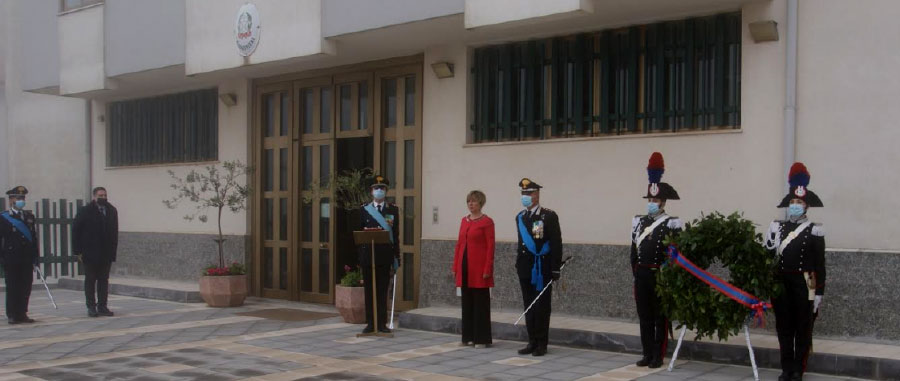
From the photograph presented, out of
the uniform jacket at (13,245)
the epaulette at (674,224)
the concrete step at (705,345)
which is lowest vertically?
the concrete step at (705,345)

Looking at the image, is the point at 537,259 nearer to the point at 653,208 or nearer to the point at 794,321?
the point at 653,208

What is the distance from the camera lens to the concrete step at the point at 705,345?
27.7 ft

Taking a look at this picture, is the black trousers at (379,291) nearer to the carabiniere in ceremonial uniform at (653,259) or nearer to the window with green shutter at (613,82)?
the window with green shutter at (613,82)

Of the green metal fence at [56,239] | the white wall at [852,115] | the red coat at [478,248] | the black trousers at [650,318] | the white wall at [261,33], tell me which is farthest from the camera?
the green metal fence at [56,239]

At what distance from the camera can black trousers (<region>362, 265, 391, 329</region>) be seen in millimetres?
11539

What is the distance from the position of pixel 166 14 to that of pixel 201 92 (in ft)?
5.99

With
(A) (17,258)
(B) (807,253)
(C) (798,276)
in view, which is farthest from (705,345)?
(A) (17,258)

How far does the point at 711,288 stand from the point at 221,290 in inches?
343

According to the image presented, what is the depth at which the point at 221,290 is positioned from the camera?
578 inches

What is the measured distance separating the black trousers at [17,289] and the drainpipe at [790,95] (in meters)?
10.2

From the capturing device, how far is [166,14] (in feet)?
52.7

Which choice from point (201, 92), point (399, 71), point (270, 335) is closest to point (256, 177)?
point (201, 92)

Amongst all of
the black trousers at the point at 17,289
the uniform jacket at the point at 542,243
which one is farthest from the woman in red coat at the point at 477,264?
the black trousers at the point at 17,289

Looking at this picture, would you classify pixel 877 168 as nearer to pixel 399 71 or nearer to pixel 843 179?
pixel 843 179
